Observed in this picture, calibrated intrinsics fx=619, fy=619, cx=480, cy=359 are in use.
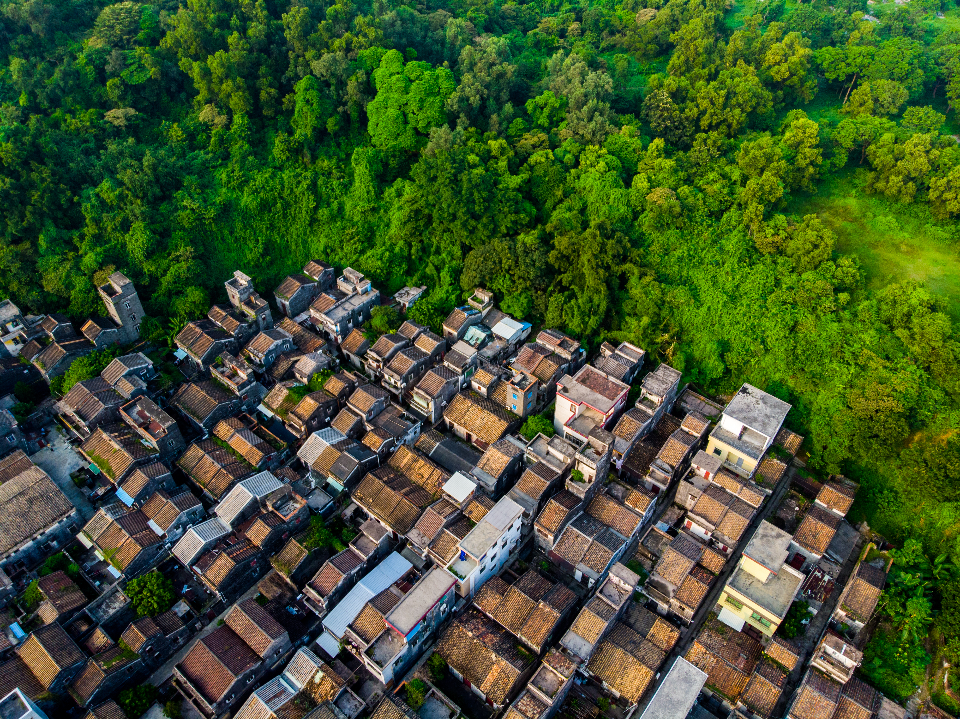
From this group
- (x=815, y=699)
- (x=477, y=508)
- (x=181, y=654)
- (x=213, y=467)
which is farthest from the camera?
(x=213, y=467)

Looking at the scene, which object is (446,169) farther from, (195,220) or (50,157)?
(50,157)

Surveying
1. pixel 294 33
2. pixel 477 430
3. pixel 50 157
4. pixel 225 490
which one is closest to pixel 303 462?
pixel 225 490

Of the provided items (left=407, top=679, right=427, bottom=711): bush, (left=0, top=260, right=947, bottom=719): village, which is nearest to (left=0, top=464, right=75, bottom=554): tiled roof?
(left=0, top=260, right=947, bottom=719): village

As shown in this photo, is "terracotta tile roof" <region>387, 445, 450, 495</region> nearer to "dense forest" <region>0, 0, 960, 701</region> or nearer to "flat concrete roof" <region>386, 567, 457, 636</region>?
"flat concrete roof" <region>386, 567, 457, 636</region>

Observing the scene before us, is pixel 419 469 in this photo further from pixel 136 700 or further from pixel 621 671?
pixel 136 700

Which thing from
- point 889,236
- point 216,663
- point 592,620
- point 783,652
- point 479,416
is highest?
point 889,236

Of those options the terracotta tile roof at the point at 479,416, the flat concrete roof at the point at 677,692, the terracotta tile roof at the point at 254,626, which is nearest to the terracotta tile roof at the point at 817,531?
the flat concrete roof at the point at 677,692

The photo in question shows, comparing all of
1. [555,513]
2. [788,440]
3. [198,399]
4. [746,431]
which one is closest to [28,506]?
[198,399]

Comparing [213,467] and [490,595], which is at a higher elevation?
[213,467]
